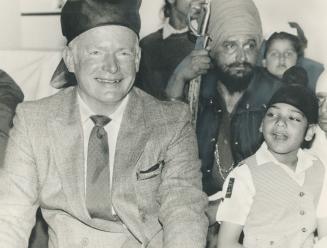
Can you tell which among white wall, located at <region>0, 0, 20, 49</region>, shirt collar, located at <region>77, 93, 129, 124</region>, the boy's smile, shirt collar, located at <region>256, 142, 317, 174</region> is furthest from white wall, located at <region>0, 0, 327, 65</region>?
shirt collar, located at <region>77, 93, 129, 124</region>

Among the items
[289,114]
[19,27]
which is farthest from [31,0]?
[289,114]

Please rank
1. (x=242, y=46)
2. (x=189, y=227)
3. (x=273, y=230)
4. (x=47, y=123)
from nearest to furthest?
1. (x=189, y=227)
2. (x=47, y=123)
3. (x=273, y=230)
4. (x=242, y=46)

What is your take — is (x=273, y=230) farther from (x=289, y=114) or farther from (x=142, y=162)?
(x=142, y=162)

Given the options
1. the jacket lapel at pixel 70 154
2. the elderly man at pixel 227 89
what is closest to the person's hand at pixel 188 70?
the elderly man at pixel 227 89

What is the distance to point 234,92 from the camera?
2.10m

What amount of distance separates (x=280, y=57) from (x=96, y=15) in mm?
724

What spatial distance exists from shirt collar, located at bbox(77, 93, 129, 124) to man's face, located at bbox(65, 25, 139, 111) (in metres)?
0.05

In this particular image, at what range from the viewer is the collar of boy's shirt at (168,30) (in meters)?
2.11

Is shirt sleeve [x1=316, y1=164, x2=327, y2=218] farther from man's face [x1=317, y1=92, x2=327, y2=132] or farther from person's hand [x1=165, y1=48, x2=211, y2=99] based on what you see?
person's hand [x1=165, y1=48, x2=211, y2=99]

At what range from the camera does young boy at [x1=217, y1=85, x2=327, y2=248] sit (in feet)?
6.10

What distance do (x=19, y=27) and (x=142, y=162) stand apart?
0.99 meters

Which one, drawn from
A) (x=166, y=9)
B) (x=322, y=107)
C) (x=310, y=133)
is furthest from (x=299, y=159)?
(x=166, y=9)

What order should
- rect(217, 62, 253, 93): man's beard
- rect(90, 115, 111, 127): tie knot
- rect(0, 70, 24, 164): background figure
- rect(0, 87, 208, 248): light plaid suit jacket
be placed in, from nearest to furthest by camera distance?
1. rect(0, 87, 208, 248): light plaid suit jacket
2. rect(90, 115, 111, 127): tie knot
3. rect(217, 62, 253, 93): man's beard
4. rect(0, 70, 24, 164): background figure

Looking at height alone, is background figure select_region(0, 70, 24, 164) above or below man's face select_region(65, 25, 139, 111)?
below
